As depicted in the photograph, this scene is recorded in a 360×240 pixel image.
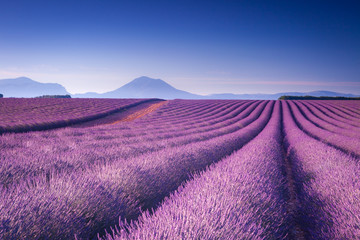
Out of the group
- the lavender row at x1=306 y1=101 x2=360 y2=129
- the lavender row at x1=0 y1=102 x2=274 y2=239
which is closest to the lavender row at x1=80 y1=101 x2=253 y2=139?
the lavender row at x1=0 y1=102 x2=274 y2=239

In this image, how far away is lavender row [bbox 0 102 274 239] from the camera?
52.4 inches

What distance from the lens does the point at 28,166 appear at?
2779 millimetres

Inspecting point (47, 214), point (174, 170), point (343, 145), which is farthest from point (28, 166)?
point (343, 145)

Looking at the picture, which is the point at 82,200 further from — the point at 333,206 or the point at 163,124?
the point at 163,124

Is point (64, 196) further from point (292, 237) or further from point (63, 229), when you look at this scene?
point (292, 237)

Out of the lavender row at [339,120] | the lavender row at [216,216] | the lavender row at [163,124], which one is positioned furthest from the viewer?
the lavender row at [339,120]

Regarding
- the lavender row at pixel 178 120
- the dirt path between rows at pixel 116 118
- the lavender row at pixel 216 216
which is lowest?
the dirt path between rows at pixel 116 118

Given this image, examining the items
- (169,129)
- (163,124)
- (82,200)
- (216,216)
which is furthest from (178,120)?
(216,216)

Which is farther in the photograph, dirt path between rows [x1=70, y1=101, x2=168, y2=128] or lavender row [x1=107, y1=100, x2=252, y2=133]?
dirt path between rows [x1=70, y1=101, x2=168, y2=128]

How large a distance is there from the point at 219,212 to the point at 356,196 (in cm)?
163

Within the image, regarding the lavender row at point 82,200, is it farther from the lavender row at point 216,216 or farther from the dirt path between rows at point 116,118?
the dirt path between rows at point 116,118

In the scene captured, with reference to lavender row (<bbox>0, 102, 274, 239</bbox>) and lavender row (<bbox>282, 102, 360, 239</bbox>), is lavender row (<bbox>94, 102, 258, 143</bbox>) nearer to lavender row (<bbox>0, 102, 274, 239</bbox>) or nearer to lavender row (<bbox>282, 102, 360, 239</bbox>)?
lavender row (<bbox>0, 102, 274, 239</bbox>)

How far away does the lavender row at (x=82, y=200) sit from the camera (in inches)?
52.4

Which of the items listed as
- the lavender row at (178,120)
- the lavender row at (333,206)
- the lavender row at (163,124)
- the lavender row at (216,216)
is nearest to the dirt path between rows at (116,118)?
the lavender row at (178,120)
